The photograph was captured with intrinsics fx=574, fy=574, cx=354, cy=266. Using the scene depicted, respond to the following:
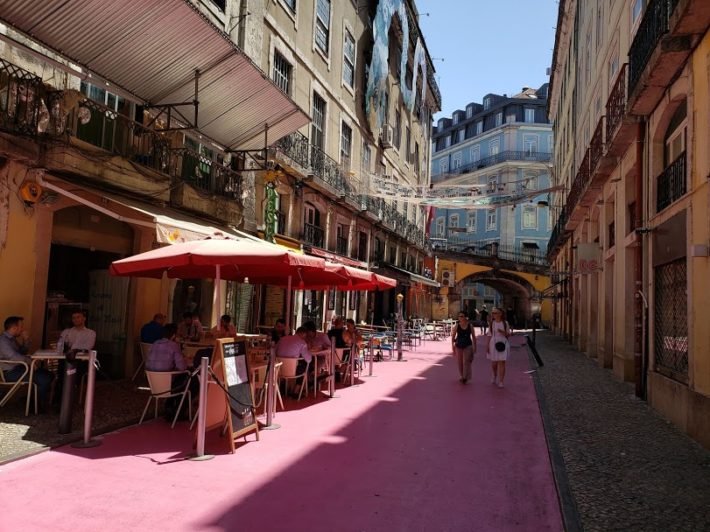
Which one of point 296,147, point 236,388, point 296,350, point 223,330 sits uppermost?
point 296,147

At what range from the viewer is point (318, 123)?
19828 millimetres

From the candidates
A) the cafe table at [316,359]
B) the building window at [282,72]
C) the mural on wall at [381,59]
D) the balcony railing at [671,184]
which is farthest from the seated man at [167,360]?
the mural on wall at [381,59]

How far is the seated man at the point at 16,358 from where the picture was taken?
7289mm

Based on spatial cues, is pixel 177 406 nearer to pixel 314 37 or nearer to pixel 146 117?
pixel 146 117

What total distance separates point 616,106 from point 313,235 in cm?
1021

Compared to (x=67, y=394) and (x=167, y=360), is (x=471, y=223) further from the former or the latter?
(x=67, y=394)

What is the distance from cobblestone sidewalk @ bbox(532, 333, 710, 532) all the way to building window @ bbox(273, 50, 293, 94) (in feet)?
37.2

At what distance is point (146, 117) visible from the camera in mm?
11664

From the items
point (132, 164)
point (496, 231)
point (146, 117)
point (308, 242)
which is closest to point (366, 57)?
point (308, 242)

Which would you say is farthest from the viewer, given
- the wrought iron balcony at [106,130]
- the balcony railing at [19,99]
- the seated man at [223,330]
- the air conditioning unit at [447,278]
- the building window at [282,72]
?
the air conditioning unit at [447,278]

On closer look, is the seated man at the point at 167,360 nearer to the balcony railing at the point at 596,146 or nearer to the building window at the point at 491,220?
the balcony railing at the point at 596,146

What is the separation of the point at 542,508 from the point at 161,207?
8.95m

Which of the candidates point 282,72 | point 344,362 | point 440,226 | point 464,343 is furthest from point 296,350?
point 440,226

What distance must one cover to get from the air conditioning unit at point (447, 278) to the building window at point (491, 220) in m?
13.0
